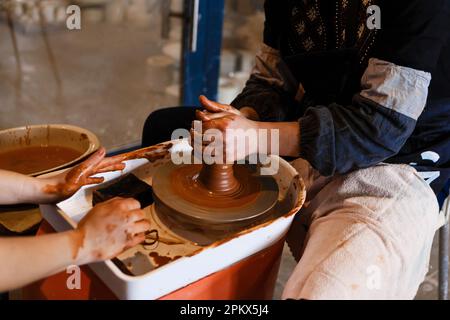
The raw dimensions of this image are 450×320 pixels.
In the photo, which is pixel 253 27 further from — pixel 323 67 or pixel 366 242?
pixel 366 242

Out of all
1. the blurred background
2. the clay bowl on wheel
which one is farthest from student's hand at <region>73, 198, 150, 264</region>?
the blurred background

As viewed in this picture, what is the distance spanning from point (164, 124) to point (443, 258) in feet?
3.06

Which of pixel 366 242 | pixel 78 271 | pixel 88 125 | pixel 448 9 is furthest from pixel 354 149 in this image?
pixel 88 125

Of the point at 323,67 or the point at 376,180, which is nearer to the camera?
the point at 376,180

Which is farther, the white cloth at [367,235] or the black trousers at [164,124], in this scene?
the black trousers at [164,124]

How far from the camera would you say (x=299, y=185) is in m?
1.15

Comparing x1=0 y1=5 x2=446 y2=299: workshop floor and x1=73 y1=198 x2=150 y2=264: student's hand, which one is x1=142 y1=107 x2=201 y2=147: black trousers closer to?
x1=73 y1=198 x2=150 y2=264: student's hand

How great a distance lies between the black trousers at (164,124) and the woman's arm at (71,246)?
0.65 meters

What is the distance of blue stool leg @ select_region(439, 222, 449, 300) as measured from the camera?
144 cm

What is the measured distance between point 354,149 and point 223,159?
0.29 metres

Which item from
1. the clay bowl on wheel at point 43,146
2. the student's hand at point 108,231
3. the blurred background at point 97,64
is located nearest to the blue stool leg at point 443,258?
the student's hand at point 108,231

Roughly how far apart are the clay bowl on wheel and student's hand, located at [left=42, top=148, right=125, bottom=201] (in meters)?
0.37

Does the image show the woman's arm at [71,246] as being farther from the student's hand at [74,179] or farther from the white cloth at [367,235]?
the white cloth at [367,235]

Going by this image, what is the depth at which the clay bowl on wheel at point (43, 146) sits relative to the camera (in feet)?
4.85
